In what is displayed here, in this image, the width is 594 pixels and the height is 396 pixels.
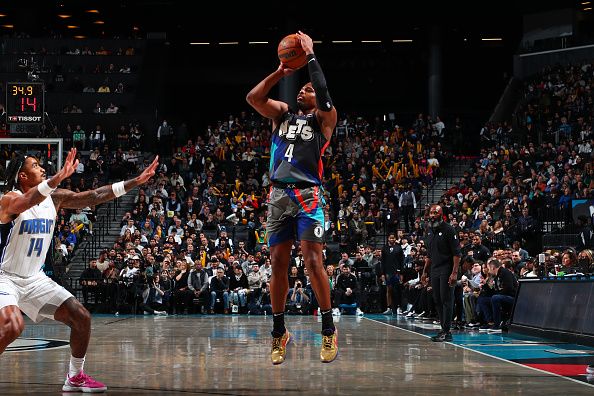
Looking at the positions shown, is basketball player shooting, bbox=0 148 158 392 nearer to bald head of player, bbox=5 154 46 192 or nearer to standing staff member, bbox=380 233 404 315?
bald head of player, bbox=5 154 46 192

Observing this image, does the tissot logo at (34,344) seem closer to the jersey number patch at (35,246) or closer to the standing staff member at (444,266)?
the jersey number patch at (35,246)

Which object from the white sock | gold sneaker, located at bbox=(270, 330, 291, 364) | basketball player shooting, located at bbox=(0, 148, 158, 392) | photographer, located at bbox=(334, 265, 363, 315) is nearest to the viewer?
basketball player shooting, located at bbox=(0, 148, 158, 392)

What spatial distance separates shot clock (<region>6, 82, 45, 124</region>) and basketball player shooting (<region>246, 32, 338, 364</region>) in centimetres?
1452

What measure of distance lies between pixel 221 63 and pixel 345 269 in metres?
24.6

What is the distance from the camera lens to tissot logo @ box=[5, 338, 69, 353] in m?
11.5

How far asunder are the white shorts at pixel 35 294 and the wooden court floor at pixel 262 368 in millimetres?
632

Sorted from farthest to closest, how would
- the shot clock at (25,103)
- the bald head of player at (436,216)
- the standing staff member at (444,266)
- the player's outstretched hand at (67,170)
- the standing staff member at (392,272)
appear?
the standing staff member at (392,272) < the shot clock at (25,103) < the bald head of player at (436,216) < the standing staff member at (444,266) < the player's outstretched hand at (67,170)

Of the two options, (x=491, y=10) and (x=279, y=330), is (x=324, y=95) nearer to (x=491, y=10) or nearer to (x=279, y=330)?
(x=279, y=330)

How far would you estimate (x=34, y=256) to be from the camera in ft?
24.4

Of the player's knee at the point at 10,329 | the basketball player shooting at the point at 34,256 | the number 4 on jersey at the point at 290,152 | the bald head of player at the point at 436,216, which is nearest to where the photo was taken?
the player's knee at the point at 10,329

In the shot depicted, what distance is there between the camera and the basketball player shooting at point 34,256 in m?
7.28

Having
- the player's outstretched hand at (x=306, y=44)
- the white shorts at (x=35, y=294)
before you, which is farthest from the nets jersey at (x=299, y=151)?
the white shorts at (x=35, y=294)

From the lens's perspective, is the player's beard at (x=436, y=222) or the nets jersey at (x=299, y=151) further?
the player's beard at (x=436, y=222)

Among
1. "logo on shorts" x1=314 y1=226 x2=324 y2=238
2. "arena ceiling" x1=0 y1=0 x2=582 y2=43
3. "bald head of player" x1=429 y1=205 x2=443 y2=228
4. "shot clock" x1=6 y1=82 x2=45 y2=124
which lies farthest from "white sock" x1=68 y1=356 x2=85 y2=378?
"arena ceiling" x1=0 y1=0 x2=582 y2=43
